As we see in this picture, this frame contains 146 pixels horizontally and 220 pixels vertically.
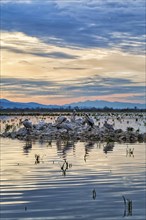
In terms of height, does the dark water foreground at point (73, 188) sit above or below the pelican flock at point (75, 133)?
below

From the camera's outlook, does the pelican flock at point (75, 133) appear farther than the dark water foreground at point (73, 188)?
Yes

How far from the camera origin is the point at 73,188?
11.5m

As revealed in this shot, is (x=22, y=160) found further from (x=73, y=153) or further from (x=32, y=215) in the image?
(x=32, y=215)

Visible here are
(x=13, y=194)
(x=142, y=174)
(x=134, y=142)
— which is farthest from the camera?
(x=134, y=142)

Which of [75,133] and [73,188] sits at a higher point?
[75,133]

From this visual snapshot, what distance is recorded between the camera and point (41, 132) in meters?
32.6

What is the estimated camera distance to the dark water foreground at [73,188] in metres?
9.02

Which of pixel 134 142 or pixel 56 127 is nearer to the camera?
pixel 134 142

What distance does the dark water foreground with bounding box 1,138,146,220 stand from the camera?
→ 902 centimetres

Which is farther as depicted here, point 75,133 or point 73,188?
point 75,133

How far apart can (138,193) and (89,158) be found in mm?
7601

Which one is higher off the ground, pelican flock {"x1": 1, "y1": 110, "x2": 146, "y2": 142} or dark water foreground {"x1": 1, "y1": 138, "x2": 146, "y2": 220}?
pelican flock {"x1": 1, "y1": 110, "x2": 146, "y2": 142}

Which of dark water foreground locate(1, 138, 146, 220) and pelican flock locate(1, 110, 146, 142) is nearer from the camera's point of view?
dark water foreground locate(1, 138, 146, 220)

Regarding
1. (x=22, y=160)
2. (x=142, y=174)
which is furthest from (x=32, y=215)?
(x=22, y=160)
